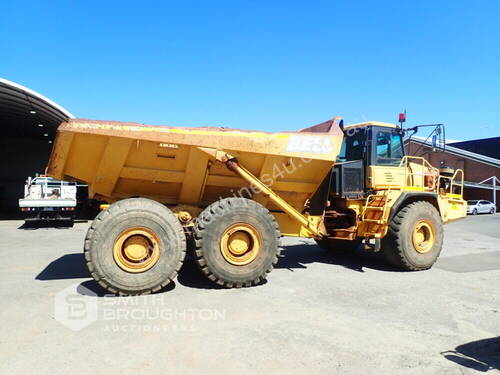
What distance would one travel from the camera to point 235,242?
504 centimetres

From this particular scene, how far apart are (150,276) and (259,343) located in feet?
6.33

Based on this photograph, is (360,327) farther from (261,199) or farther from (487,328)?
(261,199)

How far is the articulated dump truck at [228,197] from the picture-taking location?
15.2ft

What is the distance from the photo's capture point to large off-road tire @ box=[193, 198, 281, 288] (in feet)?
15.9

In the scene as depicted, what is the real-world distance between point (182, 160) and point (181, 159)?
2 centimetres

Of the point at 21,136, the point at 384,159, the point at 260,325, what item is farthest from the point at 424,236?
the point at 21,136

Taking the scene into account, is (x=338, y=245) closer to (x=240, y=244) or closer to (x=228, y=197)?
(x=228, y=197)

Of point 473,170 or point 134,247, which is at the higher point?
point 473,170

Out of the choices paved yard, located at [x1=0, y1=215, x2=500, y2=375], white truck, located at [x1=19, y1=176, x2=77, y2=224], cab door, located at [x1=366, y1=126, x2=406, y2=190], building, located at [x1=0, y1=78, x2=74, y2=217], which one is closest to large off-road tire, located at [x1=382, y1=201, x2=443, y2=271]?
paved yard, located at [x1=0, y1=215, x2=500, y2=375]

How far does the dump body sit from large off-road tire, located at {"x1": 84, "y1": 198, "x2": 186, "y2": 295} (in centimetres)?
75

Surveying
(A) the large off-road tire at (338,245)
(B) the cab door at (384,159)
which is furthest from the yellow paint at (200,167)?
(A) the large off-road tire at (338,245)

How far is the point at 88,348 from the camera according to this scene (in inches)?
123

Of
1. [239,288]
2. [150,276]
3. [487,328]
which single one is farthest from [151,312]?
[487,328]

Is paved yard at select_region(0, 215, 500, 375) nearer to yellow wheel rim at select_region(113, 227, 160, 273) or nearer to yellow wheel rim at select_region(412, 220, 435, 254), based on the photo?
yellow wheel rim at select_region(113, 227, 160, 273)
